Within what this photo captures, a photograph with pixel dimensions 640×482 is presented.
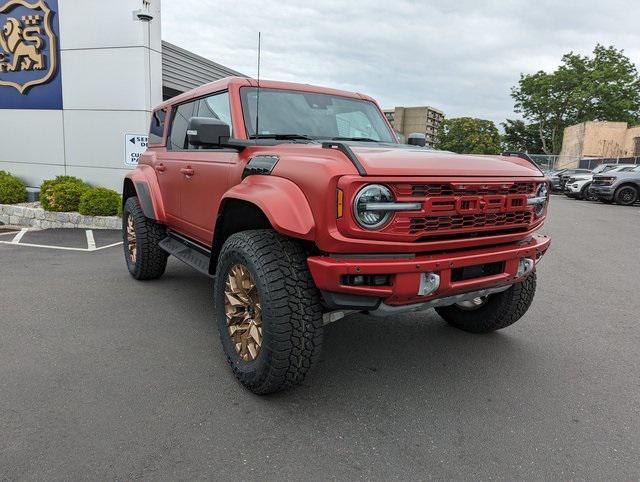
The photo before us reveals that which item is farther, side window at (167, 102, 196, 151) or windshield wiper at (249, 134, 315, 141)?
side window at (167, 102, 196, 151)

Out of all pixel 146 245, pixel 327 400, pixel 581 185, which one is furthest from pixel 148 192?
pixel 581 185

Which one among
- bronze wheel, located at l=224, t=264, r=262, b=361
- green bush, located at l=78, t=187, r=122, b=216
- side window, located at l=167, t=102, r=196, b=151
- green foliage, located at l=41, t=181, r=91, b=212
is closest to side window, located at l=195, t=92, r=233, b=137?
side window, located at l=167, t=102, r=196, b=151

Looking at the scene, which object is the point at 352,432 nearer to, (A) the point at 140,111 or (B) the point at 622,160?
(A) the point at 140,111

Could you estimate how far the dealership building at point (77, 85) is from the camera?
871cm

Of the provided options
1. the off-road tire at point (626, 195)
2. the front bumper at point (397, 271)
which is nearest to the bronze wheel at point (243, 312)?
the front bumper at point (397, 271)

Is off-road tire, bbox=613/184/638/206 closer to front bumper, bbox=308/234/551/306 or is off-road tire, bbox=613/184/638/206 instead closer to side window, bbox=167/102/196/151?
side window, bbox=167/102/196/151

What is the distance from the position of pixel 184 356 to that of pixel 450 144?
67.8 meters

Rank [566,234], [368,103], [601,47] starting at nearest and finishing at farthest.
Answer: [368,103], [566,234], [601,47]

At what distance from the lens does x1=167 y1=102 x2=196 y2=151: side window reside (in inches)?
169

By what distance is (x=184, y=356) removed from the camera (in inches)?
128

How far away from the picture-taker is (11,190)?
9.45 meters

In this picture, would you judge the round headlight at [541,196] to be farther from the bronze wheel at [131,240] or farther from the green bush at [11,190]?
the green bush at [11,190]

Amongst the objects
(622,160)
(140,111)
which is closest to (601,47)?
(622,160)

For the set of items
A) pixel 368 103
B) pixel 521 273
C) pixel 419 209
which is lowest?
pixel 521 273
